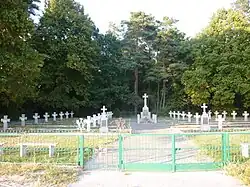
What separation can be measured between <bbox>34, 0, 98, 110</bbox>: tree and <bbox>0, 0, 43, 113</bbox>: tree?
10.6m

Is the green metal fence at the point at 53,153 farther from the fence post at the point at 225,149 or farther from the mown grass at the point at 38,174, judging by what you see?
the fence post at the point at 225,149

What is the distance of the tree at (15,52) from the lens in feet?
56.9

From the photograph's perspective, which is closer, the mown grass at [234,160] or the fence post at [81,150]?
the mown grass at [234,160]

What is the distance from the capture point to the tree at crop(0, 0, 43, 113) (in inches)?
683

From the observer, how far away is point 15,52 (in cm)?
1864

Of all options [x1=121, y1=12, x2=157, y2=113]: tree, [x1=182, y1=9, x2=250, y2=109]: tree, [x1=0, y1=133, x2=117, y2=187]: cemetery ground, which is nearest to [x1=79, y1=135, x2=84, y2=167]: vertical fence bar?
[x1=0, y1=133, x2=117, y2=187]: cemetery ground

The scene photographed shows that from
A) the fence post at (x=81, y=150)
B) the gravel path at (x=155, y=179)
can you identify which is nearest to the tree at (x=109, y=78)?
the fence post at (x=81, y=150)

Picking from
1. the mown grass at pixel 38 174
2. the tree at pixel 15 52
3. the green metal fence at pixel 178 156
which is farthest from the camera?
the tree at pixel 15 52

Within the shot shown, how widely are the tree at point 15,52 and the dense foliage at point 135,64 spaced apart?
2.07 meters

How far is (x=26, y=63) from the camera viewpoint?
1778cm

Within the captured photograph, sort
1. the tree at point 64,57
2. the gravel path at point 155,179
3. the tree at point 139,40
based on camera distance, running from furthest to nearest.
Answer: the tree at point 139,40, the tree at point 64,57, the gravel path at point 155,179

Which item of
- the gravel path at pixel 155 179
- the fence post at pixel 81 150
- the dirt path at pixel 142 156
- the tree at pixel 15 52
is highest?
the tree at pixel 15 52

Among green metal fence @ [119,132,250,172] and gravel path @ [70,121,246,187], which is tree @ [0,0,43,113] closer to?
green metal fence @ [119,132,250,172]

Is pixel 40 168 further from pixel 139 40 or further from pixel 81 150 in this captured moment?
pixel 139 40
